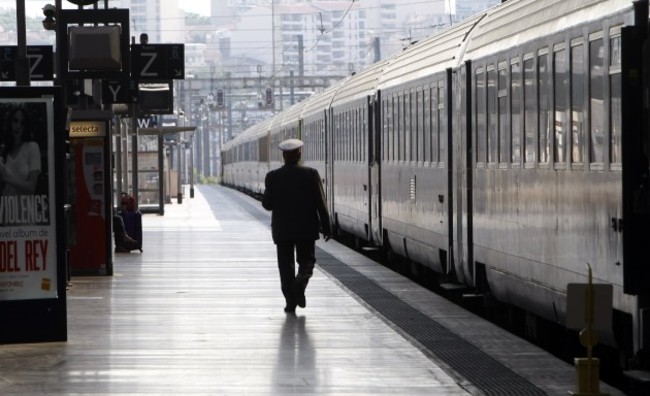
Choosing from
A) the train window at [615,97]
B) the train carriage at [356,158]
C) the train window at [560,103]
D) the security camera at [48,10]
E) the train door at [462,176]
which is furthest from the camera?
the security camera at [48,10]

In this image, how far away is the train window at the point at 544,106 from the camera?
13.8 m

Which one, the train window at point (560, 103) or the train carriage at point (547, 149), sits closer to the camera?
the train carriage at point (547, 149)

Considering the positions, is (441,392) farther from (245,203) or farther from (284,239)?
(245,203)

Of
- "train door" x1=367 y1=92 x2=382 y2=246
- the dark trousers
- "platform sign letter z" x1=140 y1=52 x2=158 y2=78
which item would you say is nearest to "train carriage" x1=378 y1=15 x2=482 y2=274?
"train door" x1=367 y1=92 x2=382 y2=246

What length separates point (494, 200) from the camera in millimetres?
16406

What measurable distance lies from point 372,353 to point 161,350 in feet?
5.60

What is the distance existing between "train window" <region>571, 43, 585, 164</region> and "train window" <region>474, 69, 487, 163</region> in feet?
14.0

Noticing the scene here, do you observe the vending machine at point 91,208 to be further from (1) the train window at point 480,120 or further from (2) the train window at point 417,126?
(1) the train window at point 480,120

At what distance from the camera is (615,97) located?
11.3 m

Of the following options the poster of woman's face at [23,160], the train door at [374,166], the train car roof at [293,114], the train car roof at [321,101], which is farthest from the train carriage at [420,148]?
the train car roof at [293,114]

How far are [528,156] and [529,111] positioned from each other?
39 cm

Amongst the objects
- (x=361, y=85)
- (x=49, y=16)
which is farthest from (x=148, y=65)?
(x=361, y=85)

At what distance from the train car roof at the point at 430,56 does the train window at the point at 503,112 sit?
2.83 meters

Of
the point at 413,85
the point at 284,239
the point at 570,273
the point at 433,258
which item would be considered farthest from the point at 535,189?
the point at 413,85
